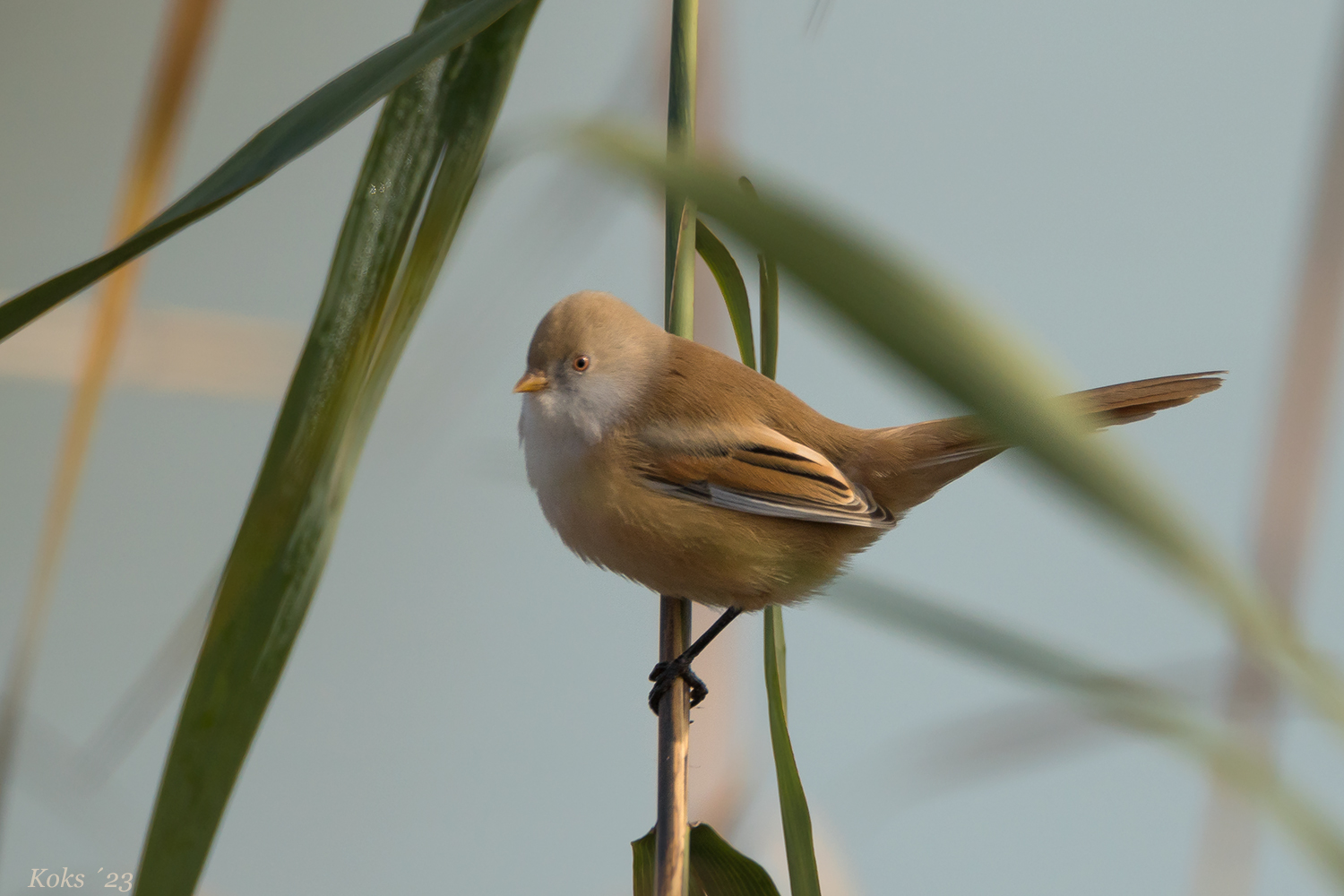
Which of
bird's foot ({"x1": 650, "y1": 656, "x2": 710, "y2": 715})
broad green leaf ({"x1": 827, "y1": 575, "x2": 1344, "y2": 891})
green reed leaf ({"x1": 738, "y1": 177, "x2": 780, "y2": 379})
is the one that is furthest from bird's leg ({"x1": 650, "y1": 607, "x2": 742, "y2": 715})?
broad green leaf ({"x1": 827, "y1": 575, "x2": 1344, "y2": 891})

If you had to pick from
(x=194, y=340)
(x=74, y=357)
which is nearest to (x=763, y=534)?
(x=194, y=340)

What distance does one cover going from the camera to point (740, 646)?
5.01 feet

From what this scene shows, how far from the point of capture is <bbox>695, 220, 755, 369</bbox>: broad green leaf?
0.71 m

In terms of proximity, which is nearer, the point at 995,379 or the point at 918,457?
the point at 995,379

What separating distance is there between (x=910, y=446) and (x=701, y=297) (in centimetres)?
38

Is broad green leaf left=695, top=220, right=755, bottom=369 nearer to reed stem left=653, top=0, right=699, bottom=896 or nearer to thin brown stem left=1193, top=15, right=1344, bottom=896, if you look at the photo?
reed stem left=653, top=0, right=699, bottom=896

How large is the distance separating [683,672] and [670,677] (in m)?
0.02

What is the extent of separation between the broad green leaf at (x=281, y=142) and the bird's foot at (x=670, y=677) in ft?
1.42

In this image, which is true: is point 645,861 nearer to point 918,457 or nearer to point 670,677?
point 670,677

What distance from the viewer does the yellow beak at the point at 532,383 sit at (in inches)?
30.8

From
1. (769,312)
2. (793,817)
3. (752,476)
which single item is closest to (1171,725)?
(793,817)

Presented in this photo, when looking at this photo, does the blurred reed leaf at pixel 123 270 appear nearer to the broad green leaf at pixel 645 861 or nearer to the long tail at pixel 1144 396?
the broad green leaf at pixel 645 861

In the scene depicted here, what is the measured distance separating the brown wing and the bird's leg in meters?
0.10

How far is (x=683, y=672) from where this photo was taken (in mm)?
727
